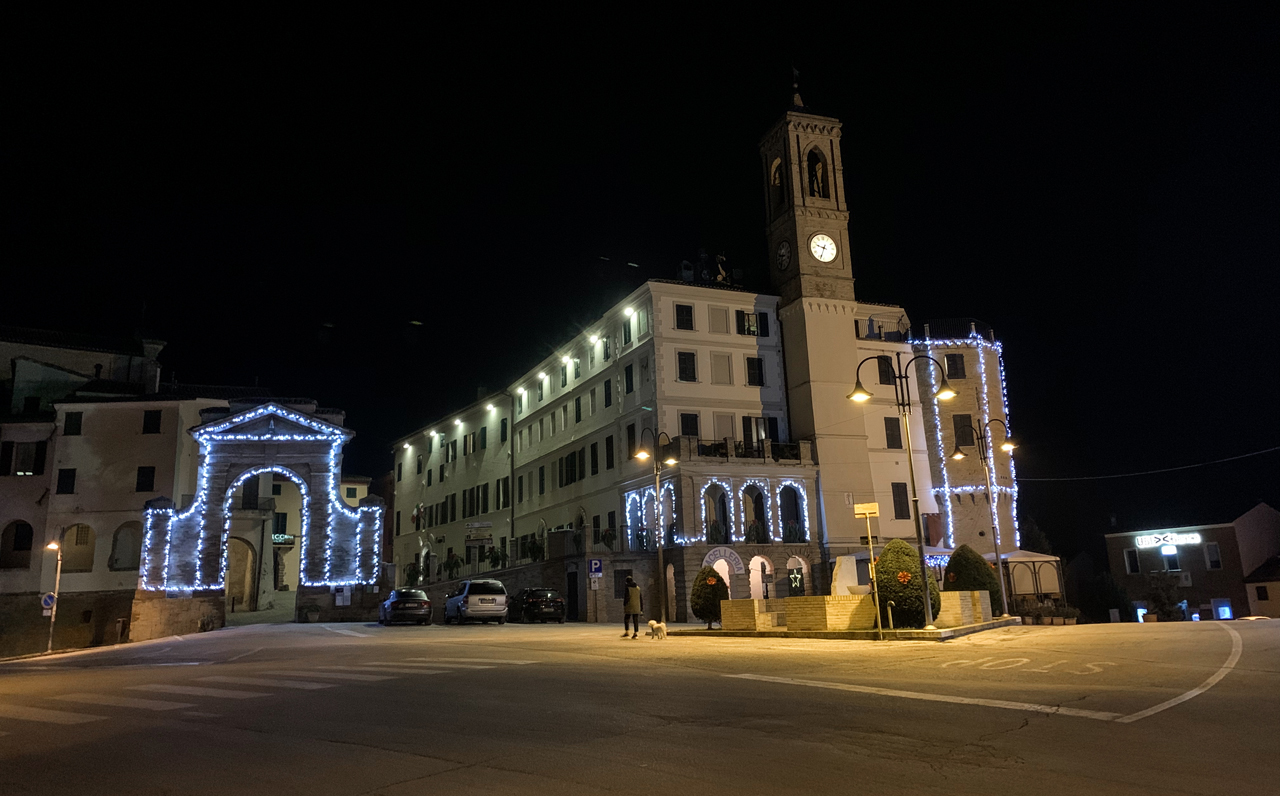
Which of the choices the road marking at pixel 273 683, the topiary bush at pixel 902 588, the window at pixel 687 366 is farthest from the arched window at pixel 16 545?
the topiary bush at pixel 902 588

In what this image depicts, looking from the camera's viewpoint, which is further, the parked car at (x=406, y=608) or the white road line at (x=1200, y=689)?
the parked car at (x=406, y=608)

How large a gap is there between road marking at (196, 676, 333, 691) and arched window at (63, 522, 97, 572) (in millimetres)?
38523

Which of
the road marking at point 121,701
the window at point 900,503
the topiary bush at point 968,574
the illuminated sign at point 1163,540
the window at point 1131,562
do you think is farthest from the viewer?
the window at point 1131,562

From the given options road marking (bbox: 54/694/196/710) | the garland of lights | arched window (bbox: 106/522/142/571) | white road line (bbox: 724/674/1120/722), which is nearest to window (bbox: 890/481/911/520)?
the garland of lights

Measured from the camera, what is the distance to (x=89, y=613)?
4588 centimetres

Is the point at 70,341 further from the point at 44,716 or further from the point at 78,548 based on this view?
the point at 44,716

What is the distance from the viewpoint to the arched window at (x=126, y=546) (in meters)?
47.2

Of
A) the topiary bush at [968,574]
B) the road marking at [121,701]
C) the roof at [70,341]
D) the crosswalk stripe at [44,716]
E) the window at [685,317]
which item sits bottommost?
the crosswalk stripe at [44,716]

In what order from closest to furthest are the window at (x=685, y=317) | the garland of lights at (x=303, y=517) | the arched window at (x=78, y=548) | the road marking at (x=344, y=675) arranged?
the road marking at (x=344, y=675) < the garland of lights at (x=303, y=517) < the window at (x=685, y=317) < the arched window at (x=78, y=548)

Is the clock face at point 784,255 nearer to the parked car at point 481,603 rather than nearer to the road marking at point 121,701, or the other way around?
the parked car at point 481,603

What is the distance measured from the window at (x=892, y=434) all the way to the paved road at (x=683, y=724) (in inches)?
1073

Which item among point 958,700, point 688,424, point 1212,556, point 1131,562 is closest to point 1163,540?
point 1131,562

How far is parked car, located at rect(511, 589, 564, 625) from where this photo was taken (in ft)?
118

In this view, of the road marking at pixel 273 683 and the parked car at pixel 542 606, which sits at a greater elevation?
the parked car at pixel 542 606
